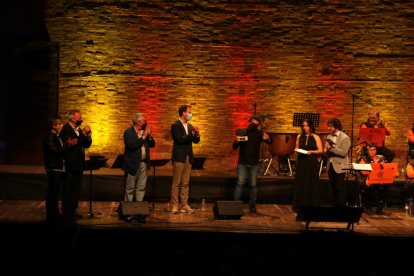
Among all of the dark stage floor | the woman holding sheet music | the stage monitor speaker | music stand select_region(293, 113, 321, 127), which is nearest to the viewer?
the dark stage floor

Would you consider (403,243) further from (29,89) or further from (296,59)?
(29,89)

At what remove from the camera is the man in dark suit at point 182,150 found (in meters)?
12.3

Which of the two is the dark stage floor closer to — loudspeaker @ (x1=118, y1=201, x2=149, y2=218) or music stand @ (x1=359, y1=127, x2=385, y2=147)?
loudspeaker @ (x1=118, y1=201, x2=149, y2=218)

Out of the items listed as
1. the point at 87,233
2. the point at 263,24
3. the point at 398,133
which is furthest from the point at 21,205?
the point at 398,133

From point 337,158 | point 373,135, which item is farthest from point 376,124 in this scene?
point 337,158

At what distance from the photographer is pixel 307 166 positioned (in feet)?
41.8

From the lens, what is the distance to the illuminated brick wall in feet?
51.9

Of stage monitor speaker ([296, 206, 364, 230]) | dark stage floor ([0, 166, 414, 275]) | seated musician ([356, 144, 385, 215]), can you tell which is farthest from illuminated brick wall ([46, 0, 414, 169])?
stage monitor speaker ([296, 206, 364, 230])

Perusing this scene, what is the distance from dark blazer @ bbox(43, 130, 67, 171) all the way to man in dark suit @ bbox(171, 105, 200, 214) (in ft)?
6.38

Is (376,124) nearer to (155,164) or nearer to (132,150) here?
(155,164)

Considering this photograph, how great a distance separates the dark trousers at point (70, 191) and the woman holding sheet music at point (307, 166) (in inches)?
148

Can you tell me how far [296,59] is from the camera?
16.0m

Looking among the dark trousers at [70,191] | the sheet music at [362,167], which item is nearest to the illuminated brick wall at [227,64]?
the sheet music at [362,167]

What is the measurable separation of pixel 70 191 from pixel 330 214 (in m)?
4.13
